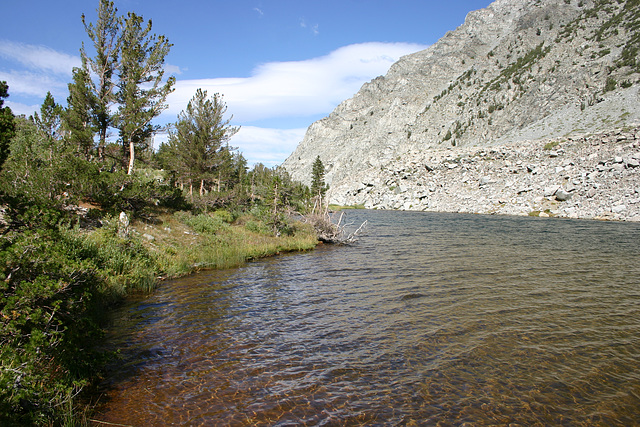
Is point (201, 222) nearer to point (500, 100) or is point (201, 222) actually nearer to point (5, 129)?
point (5, 129)

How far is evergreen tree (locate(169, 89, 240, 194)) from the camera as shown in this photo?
26156 millimetres

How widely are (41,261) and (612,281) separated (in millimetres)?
18465

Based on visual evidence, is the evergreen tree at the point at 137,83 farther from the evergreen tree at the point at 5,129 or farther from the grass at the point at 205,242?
the evergreen tree at the point at 5,129

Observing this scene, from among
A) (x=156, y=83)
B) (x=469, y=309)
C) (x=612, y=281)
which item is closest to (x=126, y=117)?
(x=156, y=83)

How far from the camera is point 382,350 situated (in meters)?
7.94

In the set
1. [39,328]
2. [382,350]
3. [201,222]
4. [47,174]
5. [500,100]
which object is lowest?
[382,350]

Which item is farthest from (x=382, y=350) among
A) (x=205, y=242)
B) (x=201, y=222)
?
(x=201, y=222)

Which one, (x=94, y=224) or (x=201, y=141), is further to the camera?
(x=201, y=141)

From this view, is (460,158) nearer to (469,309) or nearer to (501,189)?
(501,189)

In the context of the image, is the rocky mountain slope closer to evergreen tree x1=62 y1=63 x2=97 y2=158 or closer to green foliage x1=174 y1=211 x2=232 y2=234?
green foliage x1=174 y1=211 x2=232 y2=234

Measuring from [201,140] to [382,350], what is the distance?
22.8m

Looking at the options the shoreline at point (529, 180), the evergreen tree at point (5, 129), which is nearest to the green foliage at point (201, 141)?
the evergreen tree at point (5, 129)

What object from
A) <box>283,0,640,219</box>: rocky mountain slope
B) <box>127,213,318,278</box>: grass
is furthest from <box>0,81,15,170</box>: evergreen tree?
<box>283,0,640,219</box>: rocky mountain slope

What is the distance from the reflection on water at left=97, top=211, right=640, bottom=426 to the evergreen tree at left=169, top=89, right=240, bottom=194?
13539 millimetres
